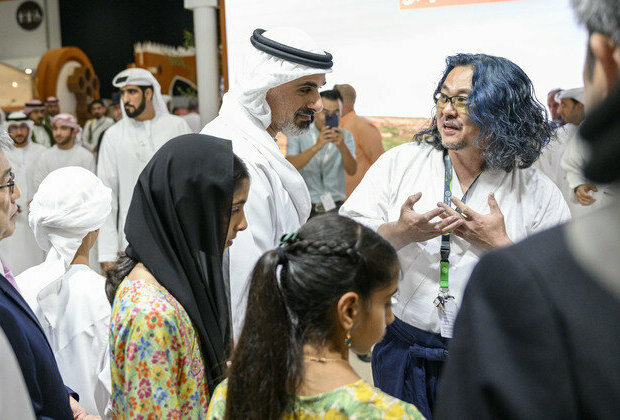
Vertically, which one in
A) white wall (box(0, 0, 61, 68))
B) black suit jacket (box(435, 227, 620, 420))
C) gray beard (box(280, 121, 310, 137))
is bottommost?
black suit jacket (box(435, 227, 620, 420))

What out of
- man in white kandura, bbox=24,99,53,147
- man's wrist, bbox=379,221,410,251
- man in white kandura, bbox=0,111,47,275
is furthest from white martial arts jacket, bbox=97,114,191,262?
man in white kandura, bbox=24,99,53,147

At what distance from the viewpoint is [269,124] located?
2.88m

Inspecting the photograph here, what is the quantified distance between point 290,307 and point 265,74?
167cm

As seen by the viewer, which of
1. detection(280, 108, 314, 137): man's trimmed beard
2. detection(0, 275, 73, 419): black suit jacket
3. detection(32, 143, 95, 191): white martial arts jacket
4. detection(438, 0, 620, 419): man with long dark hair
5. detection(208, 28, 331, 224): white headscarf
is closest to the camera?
detection(438, 0, 620, 419): man with long dark hair

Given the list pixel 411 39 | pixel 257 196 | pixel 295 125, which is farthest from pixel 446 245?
pixel 411 39

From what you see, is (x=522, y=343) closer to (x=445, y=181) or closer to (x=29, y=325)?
(x=29, y=325)

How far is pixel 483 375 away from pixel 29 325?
147 centimetres

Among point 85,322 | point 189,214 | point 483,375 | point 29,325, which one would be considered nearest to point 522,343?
point 483,375

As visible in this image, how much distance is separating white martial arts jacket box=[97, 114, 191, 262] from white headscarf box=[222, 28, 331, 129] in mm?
2720

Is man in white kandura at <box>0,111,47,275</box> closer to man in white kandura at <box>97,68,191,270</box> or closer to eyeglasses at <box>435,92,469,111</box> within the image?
man in white kandura at <box>97,68,191,270</box>

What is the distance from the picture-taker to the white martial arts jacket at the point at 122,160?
5.24 meters

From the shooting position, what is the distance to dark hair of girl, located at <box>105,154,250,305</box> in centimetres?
181

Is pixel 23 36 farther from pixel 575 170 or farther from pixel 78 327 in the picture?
pixel 78 327

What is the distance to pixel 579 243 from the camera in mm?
632
